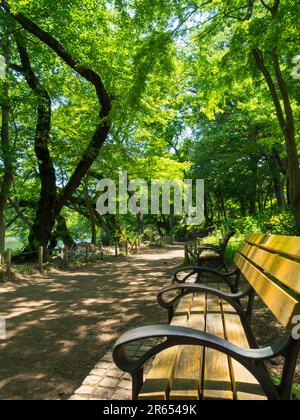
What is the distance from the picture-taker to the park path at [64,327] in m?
3.38

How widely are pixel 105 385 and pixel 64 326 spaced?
8.10ft

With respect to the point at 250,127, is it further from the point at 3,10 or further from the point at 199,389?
the point at 199,389

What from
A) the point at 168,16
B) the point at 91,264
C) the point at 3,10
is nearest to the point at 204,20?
the point at 168,16

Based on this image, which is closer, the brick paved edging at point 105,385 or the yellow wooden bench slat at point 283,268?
the yellow wooden bench slat at point 283,268

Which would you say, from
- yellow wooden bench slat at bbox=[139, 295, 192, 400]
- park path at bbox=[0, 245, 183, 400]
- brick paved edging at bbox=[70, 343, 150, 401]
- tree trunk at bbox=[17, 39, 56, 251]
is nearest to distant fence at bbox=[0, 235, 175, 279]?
tree trunk at bbox=[17, 39, 56, 251]

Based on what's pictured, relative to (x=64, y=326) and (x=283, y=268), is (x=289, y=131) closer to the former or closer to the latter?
(x=64, y=326)

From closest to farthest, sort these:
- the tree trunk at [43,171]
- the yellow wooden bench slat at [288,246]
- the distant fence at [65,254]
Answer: the yellow wooden bench slat at [288,246], the distant fence at [65,254], the tree trunk at [43,171]

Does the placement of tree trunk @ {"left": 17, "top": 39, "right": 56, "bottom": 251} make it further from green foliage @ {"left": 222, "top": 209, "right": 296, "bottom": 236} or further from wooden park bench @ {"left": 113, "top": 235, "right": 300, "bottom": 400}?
wooden park bench @ {"left": 113, "top": 235, "right": 300, "bottom": 400}

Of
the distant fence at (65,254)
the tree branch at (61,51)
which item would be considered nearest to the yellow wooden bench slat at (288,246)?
the distant fence at (65,254)

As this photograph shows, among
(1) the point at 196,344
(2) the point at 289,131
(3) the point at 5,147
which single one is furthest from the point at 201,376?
(3) the point at 5,147

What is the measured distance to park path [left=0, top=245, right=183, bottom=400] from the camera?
11.1 ft

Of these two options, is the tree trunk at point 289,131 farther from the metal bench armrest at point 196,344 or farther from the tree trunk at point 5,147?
the tree trunk at point 5,147

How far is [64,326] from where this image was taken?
533cm

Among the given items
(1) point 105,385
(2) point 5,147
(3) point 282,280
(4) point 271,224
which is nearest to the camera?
(3) point 282,280
